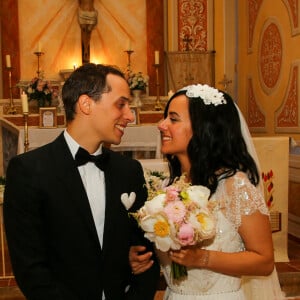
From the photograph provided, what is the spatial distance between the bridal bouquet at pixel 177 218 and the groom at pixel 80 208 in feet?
0.51

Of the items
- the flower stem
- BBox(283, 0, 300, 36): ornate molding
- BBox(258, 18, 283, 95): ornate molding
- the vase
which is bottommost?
the flower stem

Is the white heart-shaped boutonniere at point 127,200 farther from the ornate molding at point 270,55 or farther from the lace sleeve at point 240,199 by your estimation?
the ornate molding at point 270,55

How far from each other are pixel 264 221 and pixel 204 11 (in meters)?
7.90

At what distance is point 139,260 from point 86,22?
24.8 ft

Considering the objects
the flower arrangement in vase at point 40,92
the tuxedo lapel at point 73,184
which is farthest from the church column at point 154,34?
the tuxedo lapel at point 73,184

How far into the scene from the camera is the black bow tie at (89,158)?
2.05 meters

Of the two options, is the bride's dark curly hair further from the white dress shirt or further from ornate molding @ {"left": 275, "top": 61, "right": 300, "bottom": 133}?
ornate molding @ {"left": 275, "top": 61, "right": 300, "bottom": 133}

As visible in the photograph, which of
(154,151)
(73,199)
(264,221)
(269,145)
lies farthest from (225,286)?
(154,151)

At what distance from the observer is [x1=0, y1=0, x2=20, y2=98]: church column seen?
8.99 metres

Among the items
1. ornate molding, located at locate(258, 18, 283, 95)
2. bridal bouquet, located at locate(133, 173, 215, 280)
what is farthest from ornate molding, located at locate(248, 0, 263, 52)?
bridal bouquet, located at locate(133, 173, 215, 280)

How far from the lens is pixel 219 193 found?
7.52 ft

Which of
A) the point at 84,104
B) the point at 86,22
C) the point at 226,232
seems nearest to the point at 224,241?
the point at 226,232

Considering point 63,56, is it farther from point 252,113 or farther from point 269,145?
point 269,145

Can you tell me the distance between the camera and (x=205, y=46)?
9523 mm
